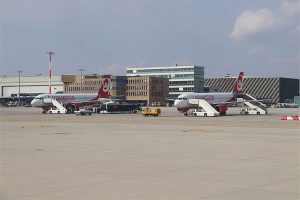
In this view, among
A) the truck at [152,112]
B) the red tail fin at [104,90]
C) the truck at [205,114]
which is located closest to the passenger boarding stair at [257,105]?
the truck at [205,114]

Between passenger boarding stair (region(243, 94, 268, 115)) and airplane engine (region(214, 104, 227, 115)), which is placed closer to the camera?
airplane engine (region(214, 104, 227, 115))

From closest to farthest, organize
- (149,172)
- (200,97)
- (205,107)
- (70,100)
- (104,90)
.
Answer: (149,172), (205,107), (200,97), (70,100), (104,90)

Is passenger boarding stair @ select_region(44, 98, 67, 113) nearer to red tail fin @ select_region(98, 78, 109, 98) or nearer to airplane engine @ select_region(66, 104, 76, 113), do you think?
airplane engine @ select_region(66, 104, 76, 113)

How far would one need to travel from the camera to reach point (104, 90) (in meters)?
110

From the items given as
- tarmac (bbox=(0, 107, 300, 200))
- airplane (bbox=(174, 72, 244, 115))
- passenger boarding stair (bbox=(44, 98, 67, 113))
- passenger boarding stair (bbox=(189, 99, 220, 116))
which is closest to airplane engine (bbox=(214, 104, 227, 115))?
airplane (bbox=(174, 72, 244, 115))

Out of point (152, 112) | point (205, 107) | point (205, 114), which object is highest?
point (205, 107)

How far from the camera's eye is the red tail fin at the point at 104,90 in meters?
109

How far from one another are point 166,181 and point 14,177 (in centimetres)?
466

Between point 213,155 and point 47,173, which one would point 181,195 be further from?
point 213,155

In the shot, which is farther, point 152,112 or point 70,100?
point 70,100

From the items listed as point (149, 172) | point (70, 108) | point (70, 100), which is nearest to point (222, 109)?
point (70, 108)

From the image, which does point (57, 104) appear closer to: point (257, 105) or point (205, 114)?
point (205, 114)

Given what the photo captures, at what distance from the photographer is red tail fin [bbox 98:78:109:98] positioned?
359 feet

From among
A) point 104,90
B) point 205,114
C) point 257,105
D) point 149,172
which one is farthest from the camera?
point 104,90
